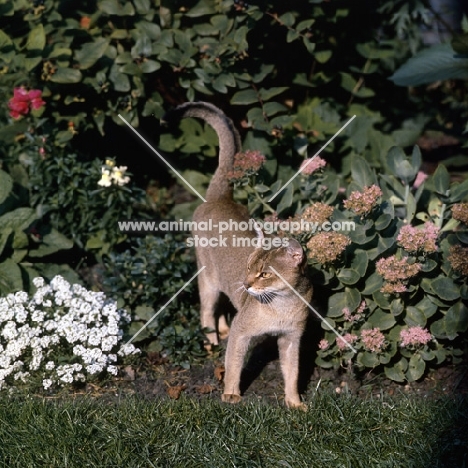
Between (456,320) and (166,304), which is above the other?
(456,320)

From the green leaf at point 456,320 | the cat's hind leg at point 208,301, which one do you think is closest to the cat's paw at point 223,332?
the cat's hind leg at point 208,301

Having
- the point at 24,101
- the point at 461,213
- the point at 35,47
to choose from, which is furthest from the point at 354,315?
the point at 35,47

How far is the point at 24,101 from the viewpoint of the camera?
5117mm

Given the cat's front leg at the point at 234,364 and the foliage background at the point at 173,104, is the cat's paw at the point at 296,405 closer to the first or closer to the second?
the cat's front leg at the point at 234,364

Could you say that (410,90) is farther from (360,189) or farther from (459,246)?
(459,246)

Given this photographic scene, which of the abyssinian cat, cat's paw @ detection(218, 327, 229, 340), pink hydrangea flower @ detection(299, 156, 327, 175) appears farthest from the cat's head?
cat's paw @ detection(218, 327, 229, 340)

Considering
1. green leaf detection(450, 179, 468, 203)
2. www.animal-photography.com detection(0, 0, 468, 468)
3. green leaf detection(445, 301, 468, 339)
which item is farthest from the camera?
green leaf detection(450, 179, 468, 203)

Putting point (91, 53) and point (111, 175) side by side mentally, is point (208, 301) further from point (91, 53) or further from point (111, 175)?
point (91, 53)

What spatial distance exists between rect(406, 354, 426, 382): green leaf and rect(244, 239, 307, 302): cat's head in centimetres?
83

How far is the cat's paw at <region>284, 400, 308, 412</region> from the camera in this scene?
13.1 feet

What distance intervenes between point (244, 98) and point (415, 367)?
212cm

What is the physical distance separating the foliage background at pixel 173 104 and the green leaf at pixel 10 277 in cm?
1

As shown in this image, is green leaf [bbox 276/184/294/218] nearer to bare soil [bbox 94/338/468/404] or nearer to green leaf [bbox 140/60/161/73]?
bare soil [bbox 94/338/468/404]

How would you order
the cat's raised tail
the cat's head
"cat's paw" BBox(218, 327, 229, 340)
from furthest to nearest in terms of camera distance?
1. "cat's paw" BBox(218, 327, 229, 340)
2. the cat's raised tail
3. the cat's head
